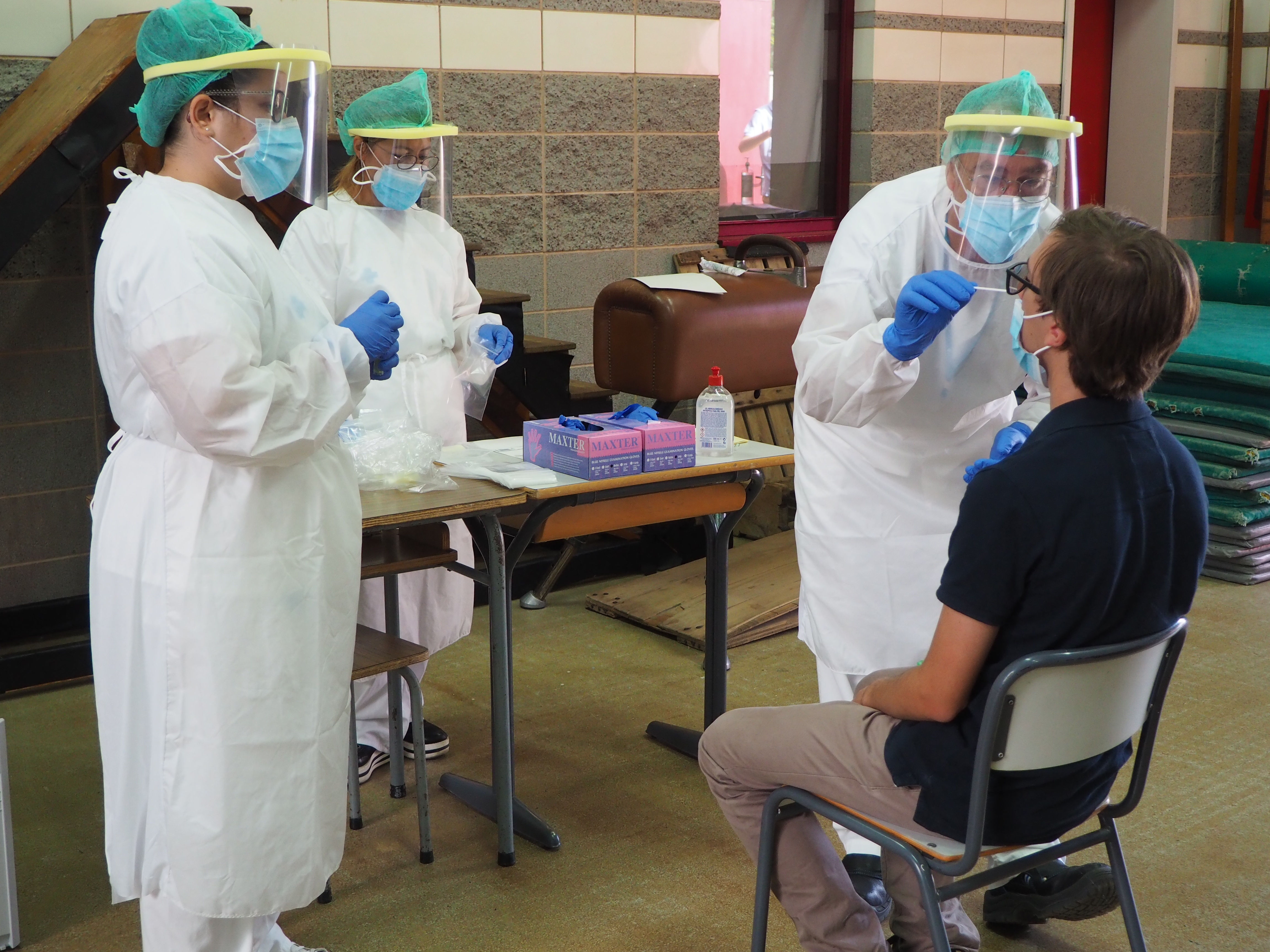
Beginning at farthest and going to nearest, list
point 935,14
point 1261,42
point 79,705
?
point 1261,42, point 935,14, point 79,705

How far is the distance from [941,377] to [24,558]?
2833mm

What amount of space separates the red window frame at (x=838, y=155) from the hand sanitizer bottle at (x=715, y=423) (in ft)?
8.44

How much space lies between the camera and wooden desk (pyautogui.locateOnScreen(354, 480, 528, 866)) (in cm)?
240

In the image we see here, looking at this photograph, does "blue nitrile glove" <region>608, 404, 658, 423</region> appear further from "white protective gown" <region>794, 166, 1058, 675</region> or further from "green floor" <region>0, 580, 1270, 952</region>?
"green floor" <region>0, 580, 1270, 952</region>

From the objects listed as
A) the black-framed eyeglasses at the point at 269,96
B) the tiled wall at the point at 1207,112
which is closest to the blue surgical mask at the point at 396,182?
the black-framed eyeglasses at the point at 269,96

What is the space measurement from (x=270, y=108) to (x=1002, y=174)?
3.84 feet

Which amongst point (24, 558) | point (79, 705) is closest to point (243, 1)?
point (24, 558)

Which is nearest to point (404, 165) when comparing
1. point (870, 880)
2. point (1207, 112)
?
point (870, 880)

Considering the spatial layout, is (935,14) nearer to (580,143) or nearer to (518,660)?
(580,143)

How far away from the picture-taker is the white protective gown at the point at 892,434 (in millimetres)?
2215

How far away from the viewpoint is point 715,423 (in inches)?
113

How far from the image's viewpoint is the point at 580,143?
463cm

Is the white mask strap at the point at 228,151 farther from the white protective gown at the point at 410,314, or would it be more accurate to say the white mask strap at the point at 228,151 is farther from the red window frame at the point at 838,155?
the red window frame at the point at 838,155

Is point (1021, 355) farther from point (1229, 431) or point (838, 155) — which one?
point (838, 155)
